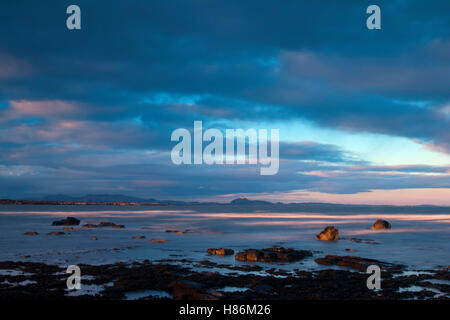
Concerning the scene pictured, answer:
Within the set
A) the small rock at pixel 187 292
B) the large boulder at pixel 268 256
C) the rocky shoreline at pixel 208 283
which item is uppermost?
the small rock at pixel 187 292

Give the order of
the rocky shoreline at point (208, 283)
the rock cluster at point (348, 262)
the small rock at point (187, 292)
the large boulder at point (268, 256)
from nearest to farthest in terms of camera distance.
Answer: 1. the small rock at point (187, 292)
2. the rocky shoreline at point (208, 283)
3. the rock cluster at point (348, 262)
4. the large boulder at point (268, 256)

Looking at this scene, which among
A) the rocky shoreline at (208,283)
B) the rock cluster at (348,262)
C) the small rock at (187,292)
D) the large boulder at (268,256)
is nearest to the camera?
the small rock at (187,292)

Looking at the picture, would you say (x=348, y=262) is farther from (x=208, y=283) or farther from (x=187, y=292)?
(x=187, y=292)

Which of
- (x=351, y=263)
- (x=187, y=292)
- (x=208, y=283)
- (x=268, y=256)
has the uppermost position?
(x=187, y=292)

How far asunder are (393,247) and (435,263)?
12.9 metres

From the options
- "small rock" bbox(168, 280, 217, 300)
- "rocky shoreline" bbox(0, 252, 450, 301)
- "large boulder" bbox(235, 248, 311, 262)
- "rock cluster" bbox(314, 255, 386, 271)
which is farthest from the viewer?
"large boulder" bbox(235, 248, 311, 262)

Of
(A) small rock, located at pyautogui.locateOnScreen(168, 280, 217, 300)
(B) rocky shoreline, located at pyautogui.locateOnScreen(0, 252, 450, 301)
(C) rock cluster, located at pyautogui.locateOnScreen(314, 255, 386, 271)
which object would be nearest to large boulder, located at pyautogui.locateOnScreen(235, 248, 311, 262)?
(C) rock cluster, located at pyautogui.locateOnScreen(314, 255, 386, 271)

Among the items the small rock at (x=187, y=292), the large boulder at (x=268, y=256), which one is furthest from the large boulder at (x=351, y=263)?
the small rock at (x=187, y=292)

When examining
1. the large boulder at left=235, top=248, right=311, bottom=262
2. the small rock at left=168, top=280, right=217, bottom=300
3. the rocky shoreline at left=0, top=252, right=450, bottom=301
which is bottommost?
the large boulder at left=235, top=248, right=311, bottom=262

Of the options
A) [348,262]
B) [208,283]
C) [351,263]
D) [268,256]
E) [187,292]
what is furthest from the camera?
[268,256]

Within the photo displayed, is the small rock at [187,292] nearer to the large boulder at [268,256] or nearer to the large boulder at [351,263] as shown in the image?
the large boulder at [268,256]

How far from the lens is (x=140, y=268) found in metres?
27.0

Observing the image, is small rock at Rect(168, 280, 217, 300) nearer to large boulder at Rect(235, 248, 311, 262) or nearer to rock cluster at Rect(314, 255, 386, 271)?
large boulder at Rect(235, 248, 311, 262)

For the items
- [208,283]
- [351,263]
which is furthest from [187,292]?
[351,263]
